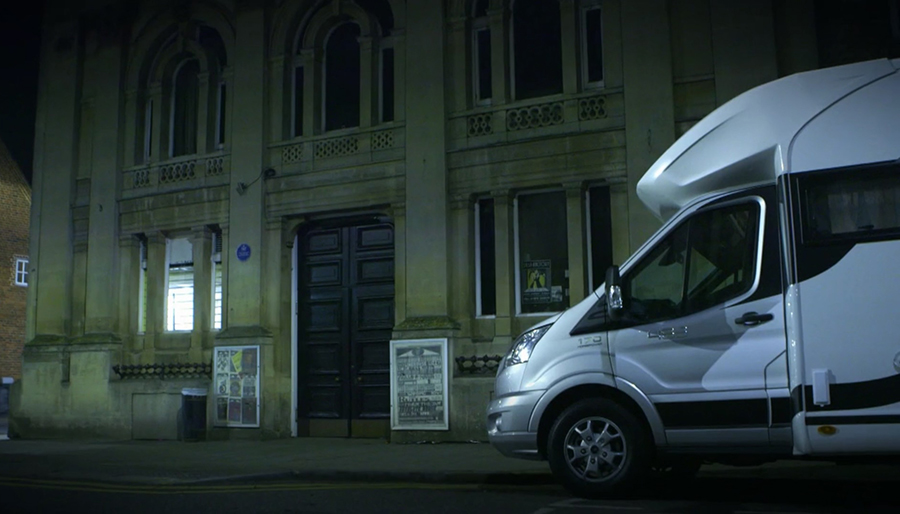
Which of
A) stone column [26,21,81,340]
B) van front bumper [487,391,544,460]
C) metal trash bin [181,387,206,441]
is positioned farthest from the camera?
stone column [26,21,81,340]

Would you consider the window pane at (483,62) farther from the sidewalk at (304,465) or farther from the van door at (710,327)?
the van door at (710,327)

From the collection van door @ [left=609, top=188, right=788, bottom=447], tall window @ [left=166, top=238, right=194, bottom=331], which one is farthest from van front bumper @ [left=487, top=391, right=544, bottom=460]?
tall window @ [left=166, top=238, right=194, bottom=331]

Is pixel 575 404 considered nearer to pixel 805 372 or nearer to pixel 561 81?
pixel 805 372

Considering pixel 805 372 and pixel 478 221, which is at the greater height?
pixel 478 221

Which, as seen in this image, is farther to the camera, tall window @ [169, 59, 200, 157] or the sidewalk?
tall window @ [169, 59, 200, 157]

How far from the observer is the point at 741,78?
45.5 ft

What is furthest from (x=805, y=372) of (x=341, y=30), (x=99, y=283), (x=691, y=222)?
(x=99, y=283)

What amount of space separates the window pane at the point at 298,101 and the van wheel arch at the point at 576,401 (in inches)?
433

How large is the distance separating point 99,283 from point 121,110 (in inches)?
144

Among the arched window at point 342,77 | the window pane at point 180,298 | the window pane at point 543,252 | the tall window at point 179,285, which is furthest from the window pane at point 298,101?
the window pane at point 543,252

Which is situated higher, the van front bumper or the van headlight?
the van headlight

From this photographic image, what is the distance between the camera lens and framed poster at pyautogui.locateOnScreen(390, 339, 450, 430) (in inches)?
596

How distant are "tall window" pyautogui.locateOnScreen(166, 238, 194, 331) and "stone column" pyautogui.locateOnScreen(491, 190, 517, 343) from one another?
6.91 metres

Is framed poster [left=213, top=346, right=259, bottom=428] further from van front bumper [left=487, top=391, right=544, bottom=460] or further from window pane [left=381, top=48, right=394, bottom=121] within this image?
van front bumper [left=487, top=391, right=544, bottom=460]
